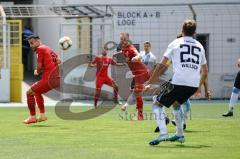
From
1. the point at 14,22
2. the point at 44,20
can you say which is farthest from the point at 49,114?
the point at 44,20

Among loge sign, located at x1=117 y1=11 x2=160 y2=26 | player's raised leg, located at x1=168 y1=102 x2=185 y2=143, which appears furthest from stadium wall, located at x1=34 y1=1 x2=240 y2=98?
player's raised leg, located at x1=168 y1=102 x2=185 y2=143

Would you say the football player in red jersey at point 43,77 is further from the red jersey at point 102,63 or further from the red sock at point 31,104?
the red jersey at point 102,63

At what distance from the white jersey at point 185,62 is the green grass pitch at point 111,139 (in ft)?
3.46

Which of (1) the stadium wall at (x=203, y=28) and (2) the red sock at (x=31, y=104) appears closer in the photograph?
(2) the red sock at (x=31, y=104)

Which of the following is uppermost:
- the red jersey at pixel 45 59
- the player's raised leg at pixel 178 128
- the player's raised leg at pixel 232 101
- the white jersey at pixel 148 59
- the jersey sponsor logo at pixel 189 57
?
the jersey sponsor logo at pixel 189 57

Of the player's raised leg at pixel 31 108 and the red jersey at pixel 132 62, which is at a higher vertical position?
the red jersey at pixel 132 62

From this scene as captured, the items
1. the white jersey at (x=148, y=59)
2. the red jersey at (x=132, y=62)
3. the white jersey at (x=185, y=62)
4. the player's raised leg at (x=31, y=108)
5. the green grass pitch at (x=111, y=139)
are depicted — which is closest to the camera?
the green grass pitch at (x=111, y=139)

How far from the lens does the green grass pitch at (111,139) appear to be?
11305 millimetres

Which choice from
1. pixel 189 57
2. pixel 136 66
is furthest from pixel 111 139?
pixel 136 66

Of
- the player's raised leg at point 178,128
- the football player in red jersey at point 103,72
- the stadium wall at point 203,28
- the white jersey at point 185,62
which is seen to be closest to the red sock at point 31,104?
the player's raised leg at point 178,128

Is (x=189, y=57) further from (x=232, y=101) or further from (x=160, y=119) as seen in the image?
(x=232, y=101)

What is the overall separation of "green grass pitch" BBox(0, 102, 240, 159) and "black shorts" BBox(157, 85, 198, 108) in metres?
0.72

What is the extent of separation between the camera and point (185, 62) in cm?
1222

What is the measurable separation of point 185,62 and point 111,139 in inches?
90.5
